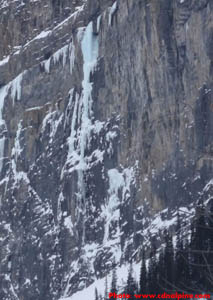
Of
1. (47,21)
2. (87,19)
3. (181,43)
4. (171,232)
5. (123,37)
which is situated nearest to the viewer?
(171,232)

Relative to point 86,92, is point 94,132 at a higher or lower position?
lower

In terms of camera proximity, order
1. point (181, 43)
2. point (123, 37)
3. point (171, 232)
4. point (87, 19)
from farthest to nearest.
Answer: point (87, 19)
point (123, 37)
point (181, 43)
point (171, 232)

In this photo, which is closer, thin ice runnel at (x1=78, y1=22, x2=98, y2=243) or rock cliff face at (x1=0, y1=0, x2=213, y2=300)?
rock cliff face at (x1=0, y1=0, x2=213, y2=300)

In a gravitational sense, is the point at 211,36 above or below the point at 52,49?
below

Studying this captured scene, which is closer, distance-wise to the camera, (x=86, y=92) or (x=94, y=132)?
(x=94, y=132)

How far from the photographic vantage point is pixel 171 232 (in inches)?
2359

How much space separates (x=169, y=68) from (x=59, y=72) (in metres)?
15.0

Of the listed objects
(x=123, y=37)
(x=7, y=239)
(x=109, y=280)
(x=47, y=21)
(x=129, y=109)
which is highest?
(x=47, y=21)

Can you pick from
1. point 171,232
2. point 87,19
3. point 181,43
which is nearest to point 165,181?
point 171,232

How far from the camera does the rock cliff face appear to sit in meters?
62.8

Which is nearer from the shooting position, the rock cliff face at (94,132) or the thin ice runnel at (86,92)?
the rock cliff face at (94,132)

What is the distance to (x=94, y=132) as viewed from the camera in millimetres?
71062

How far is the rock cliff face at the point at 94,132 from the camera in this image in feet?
206

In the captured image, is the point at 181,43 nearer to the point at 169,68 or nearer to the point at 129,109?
the point at 169,68
